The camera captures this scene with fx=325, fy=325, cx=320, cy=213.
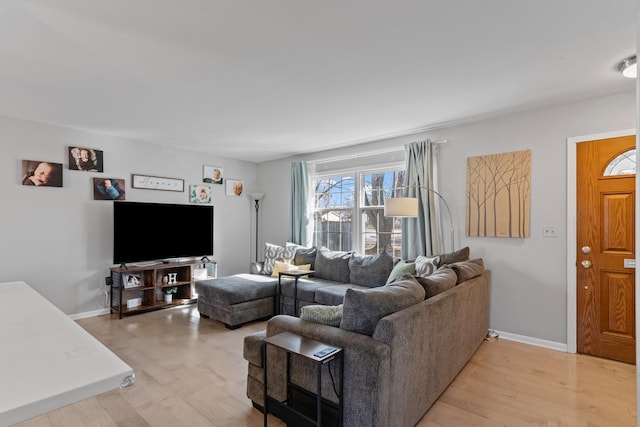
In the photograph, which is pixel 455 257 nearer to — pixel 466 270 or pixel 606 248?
pixel 466 270

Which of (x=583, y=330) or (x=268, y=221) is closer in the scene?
(x=583, y=330)

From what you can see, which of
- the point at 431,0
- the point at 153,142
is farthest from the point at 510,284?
the point at 153,142

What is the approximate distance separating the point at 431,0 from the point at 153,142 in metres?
4.31

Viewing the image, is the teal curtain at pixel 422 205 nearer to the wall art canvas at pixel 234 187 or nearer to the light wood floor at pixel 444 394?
the light wood floor at pixel 444 394

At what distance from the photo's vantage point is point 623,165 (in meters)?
2.99

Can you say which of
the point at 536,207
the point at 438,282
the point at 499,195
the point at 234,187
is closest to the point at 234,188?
the point at 234,187

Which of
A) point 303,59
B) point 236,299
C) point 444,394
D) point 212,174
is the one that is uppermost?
point 303,59

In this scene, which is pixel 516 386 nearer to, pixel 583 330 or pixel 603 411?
pixel 603 411

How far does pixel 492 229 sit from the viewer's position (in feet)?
11.9

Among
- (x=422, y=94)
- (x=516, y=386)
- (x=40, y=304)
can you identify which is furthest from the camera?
(x=422, y=94)

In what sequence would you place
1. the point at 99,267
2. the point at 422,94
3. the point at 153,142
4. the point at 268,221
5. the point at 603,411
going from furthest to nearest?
the point at 268,221 → the point at 153,142 → the point at 99,267 → the point at 422,94 → the point at 603,411

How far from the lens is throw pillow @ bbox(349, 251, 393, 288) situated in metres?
4.11

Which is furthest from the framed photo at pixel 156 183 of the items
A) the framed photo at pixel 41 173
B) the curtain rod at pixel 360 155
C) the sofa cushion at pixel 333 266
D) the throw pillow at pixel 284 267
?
the sofa cushion at pixel 333 266

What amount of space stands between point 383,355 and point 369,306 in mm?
265
